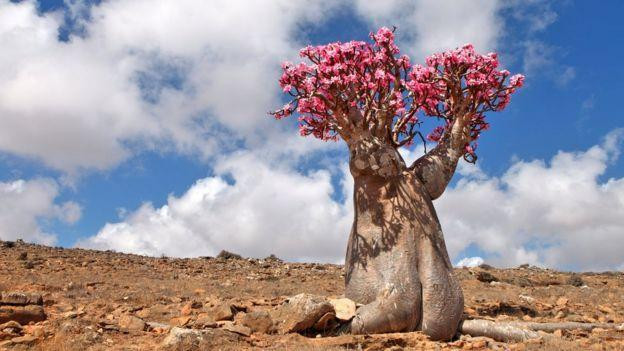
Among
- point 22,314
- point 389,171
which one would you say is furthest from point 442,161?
point 22,314

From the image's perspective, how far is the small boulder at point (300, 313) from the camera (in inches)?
373

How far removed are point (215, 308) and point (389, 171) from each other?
14.2 ft

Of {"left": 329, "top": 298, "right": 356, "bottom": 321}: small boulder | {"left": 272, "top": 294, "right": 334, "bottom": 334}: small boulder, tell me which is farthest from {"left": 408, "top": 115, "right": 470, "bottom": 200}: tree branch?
{"left": 272, "top": 294, "right": 334, "bottom": 334}: small boulder

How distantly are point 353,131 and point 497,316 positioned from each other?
5924 mm

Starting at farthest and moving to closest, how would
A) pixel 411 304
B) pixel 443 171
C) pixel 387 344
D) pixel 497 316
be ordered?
pixel 497 316, pixel 443 171, pixel 411 304, pixel 387 344

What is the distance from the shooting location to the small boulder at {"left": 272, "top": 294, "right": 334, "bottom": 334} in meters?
9.48

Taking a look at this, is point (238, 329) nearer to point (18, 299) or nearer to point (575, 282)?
point (18, 299)

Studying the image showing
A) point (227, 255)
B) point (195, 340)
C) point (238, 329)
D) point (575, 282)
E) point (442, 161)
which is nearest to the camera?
point (195, 340)

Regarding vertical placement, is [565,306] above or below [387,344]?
above

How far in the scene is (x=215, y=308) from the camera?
34.1 ft

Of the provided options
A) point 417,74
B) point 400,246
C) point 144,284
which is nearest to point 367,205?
point 400,246

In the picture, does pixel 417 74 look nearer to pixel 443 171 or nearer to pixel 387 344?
pixel 443 171

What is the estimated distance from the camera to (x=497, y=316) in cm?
1316

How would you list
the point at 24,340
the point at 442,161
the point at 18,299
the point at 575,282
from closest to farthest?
the point at 24,340, the point at 18,299, the point at 442,161, the point at 575,282
